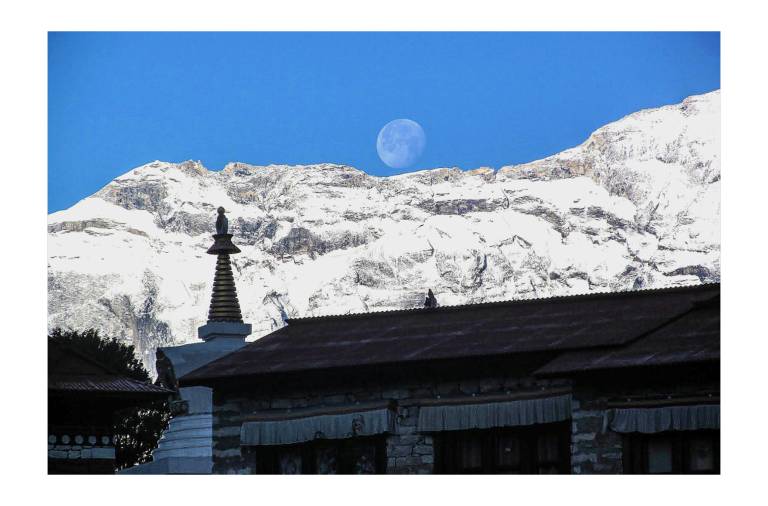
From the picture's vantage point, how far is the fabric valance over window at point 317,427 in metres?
27.7

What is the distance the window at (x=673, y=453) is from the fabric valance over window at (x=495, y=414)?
5.69 feet

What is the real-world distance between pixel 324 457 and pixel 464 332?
3.73m

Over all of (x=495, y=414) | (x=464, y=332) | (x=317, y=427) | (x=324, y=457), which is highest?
(x=464, y=332)

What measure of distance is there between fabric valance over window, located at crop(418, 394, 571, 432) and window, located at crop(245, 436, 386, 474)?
3.67ft

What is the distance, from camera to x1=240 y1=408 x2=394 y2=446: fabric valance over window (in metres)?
27.7

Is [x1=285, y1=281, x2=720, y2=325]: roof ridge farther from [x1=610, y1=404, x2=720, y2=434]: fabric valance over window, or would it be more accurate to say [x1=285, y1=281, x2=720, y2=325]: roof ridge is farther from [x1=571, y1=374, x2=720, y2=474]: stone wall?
[x1=610, y1=404, x2=720, y2=434]: fabric valance over window

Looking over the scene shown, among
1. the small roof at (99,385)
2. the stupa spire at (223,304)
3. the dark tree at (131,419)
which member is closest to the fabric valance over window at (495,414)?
the small roof at (99,385)

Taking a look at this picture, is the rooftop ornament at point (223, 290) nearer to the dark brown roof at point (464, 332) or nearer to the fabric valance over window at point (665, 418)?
the dark brown roof at point (464, 332)

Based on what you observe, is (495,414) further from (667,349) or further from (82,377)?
(82,377)

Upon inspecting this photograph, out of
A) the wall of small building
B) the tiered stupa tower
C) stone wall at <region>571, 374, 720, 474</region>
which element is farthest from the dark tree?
stone wall at <region>571, 374, 720, 474</region>

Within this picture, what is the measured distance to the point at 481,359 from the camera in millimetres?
27062

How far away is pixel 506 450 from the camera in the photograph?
85.9 feet

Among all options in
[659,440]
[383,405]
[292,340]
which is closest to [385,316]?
[292,340]

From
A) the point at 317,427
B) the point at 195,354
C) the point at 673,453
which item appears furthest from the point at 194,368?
the point at 673,453
